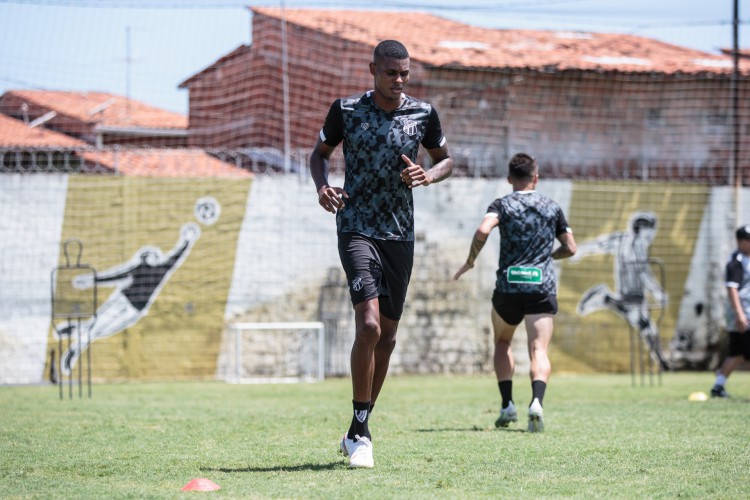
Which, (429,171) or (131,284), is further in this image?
(131,284)

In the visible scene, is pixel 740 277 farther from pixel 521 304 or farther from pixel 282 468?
pixel 282 468

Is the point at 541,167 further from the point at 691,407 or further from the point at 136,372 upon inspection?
the point at 691,407

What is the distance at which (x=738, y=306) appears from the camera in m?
12.2

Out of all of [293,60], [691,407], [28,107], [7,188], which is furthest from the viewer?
[293,60]

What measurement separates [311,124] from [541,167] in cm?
470

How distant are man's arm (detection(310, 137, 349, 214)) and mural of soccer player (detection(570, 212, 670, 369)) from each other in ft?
40.2

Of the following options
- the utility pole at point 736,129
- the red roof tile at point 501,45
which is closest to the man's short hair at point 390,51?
the utility pole at point 736,129

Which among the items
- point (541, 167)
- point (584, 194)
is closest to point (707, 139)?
point (541, 167)

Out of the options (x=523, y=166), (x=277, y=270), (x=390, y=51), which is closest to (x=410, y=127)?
(x=390, y=51)

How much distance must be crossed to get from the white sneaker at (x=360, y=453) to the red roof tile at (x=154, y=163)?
473 inches

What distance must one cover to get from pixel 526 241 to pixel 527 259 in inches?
5.5

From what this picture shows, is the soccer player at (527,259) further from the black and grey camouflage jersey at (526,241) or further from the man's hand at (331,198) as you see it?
the man's hand at (331,198)

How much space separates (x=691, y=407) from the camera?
1053 cm

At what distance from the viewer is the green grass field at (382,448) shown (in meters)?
5.26
